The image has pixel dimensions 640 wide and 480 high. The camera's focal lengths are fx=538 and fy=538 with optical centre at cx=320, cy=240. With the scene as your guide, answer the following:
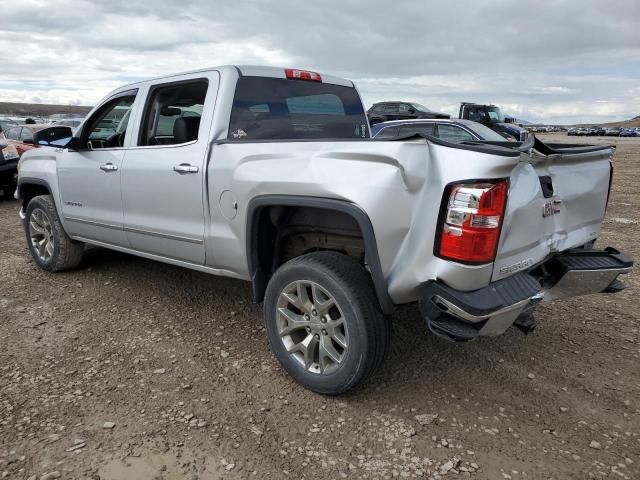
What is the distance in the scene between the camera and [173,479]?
2.50m

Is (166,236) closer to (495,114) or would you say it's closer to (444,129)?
(444,129)

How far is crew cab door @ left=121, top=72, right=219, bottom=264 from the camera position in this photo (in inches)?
145

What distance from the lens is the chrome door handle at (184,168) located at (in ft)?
11.9

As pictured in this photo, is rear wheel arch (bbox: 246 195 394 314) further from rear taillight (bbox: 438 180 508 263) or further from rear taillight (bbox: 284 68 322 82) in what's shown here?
rear taillight (bbox: 284 68 322 82)

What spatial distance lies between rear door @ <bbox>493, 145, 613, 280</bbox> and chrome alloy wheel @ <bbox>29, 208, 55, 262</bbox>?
458 cm


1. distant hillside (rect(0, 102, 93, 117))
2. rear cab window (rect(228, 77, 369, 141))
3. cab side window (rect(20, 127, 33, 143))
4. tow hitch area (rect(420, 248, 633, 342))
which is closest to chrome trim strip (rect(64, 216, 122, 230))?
rear cab window (rect(228, 77, 369, 141))

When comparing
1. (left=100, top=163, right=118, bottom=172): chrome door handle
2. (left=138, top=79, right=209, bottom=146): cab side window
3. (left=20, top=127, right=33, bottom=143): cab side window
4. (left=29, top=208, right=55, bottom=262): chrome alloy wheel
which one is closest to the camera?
(left=138, top=79, right=209, bottom=146): cab side window

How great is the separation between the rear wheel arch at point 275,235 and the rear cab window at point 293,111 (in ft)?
2.12

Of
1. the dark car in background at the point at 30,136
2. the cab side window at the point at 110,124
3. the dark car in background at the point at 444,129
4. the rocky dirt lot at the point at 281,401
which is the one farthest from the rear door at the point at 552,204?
the dark car in background at the point at 444,129

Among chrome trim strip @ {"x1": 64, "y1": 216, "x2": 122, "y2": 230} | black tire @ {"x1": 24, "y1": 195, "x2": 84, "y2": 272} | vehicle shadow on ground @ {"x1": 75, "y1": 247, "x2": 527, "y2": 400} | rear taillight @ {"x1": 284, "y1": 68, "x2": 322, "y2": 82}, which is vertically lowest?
vehicle shadow on ground @ {"x1": 75, "y1": 247, "x2": 527, "y2": 400}

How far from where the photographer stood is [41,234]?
18.6 feet

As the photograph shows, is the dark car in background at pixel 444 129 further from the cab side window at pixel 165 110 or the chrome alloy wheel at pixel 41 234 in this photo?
the cab side window at pixel 165 110

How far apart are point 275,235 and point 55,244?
301cm

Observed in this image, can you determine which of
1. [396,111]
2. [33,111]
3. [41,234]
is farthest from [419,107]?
[33,111]
